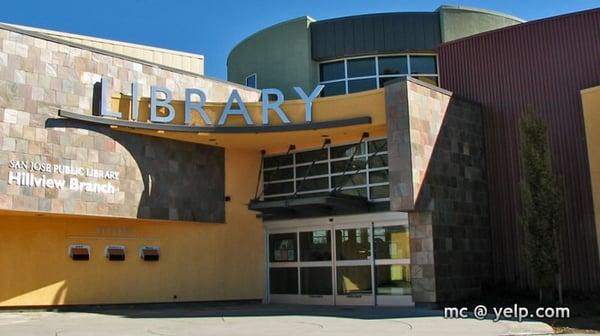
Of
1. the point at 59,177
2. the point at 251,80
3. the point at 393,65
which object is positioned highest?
the point at 251,80

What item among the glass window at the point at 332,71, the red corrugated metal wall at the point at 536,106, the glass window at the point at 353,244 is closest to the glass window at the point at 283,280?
the glass window at the point at 353,244

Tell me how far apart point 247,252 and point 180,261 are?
7.26 feet

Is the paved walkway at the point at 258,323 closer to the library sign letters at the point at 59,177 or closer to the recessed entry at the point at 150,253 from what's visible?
the recessed entry at the point at 150,253

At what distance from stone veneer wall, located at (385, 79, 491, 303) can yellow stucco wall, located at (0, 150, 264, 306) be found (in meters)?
5.93

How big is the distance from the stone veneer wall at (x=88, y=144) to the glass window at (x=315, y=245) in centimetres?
259

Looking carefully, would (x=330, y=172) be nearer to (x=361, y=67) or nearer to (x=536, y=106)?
(x=361, y=67)

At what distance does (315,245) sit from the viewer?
1995 cm

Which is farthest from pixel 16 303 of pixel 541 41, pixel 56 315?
pixel 541 41

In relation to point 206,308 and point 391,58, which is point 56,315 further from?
point 391,58

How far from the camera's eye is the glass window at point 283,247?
2047cm

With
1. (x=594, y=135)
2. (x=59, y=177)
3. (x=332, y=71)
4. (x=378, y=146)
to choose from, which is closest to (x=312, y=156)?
(x=378, y=146)

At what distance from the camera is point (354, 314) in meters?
15.3

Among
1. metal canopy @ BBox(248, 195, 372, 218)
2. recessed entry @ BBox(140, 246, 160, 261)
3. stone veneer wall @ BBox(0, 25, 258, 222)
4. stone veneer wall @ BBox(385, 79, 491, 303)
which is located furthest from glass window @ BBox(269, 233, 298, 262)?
stone veneer wall @ BBox(385, 79, 491, 303)

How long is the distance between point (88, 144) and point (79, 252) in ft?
9.96
